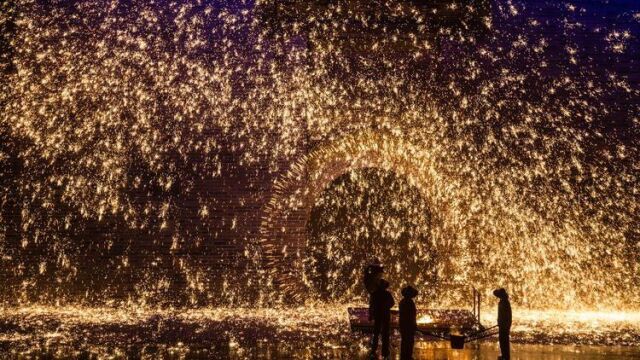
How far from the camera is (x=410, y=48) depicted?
9.16 meters

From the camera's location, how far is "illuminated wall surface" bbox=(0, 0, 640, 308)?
345 inches

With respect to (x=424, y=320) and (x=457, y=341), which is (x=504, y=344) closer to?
(x=457, y=341)

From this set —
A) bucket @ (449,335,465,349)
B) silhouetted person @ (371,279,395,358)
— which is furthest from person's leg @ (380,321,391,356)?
bucket @ (449,335,465,349)

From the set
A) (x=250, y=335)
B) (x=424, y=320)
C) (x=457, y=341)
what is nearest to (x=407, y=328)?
(x=457, y=341)

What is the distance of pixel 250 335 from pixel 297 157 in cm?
296

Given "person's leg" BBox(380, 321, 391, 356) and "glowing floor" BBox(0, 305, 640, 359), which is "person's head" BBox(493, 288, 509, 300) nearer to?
"glowing floor" BBox(0, 305, 640, 359)

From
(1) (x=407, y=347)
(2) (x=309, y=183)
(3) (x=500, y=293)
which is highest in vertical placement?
(2) (x=309, y=183)

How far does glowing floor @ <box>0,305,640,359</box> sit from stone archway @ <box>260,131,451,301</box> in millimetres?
672

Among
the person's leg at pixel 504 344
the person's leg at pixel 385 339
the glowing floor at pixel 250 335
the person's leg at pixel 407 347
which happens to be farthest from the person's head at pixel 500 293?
the person's leg at pixel 385 339

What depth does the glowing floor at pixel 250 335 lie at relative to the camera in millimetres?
5957

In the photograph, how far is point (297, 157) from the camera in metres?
8.82

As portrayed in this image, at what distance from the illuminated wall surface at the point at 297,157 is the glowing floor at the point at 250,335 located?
500 millimetres

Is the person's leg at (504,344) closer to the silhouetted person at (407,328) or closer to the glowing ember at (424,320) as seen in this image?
the silhouetted person at (407,328)

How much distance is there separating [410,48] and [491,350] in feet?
15.9
